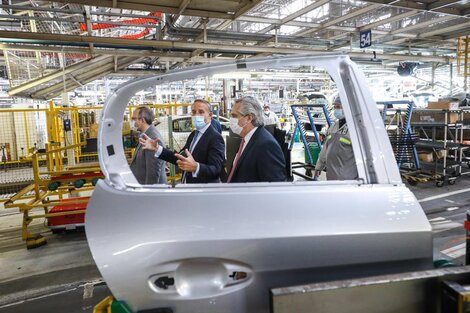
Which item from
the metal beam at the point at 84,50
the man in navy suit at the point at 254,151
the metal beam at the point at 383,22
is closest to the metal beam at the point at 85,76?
the metal beam at the point at 84,50

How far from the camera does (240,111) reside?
220 centimetres

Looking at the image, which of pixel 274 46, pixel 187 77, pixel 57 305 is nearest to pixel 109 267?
pixel 187 77

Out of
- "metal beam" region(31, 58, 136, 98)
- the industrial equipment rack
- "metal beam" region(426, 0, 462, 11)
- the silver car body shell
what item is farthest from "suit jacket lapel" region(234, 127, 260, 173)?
"metal beam" region(31, 58, 136, 98)

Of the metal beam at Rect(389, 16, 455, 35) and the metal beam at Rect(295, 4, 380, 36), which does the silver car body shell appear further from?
the metal beam at Rect(389, 16, 455, 35)

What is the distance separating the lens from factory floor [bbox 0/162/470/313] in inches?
123

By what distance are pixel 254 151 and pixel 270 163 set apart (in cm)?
13

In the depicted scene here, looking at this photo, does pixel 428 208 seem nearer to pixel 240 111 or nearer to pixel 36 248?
pixel 240 111

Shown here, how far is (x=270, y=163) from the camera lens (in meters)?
2.06

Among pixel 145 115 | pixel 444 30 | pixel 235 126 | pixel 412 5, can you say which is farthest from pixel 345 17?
pixel 235 126

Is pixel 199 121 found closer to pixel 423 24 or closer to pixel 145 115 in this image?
pixel 145 115

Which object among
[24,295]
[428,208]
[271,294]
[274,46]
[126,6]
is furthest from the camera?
[274,46]

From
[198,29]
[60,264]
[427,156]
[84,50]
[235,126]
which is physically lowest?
[60,264]

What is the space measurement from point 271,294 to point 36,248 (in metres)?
4.52

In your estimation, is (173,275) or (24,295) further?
(24,295)
